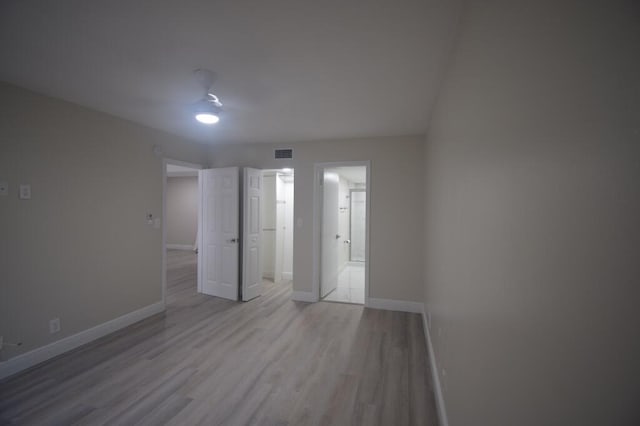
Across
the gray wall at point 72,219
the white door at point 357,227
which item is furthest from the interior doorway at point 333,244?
the gray wall at point 72,219

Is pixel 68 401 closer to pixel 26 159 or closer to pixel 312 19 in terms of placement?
pixel 26 159

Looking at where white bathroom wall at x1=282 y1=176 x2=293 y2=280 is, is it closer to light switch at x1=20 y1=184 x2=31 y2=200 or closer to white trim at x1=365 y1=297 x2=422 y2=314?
white trim at x1=365 y1=297 x2=422 y2=314

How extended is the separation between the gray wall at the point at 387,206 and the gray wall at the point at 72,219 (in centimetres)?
217

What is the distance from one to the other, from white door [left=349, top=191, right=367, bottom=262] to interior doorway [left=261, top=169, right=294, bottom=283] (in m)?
2.46

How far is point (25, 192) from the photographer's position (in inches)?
102

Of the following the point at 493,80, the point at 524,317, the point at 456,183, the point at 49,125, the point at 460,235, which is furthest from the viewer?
the point at 49,125

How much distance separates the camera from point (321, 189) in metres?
4.52

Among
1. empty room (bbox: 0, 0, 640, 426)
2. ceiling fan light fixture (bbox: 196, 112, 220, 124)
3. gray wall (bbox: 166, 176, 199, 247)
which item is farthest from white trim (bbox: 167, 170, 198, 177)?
ceiling fan light fixture (bbox: 196, 112, 220, 124)

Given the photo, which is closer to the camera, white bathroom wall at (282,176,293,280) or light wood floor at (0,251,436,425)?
light wood floor at (0,251,436,425)

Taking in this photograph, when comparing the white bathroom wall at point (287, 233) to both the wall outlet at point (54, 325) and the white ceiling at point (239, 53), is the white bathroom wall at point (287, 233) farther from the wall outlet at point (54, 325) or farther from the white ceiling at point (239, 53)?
the wall outlet at point (54, 325)

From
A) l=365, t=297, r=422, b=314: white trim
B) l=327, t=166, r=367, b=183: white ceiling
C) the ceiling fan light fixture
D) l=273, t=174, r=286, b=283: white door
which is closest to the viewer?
the ceiling fan light fixture

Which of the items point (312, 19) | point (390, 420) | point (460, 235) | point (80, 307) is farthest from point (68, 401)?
point (312, 19)

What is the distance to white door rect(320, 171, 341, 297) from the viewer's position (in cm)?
458

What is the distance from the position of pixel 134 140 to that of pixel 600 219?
443 centimetres
